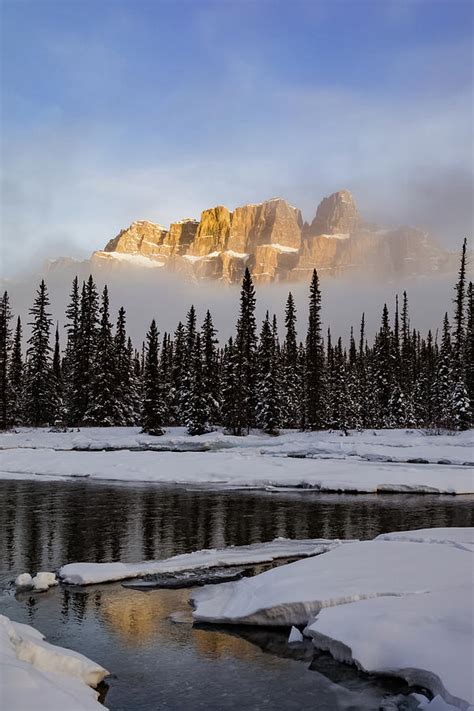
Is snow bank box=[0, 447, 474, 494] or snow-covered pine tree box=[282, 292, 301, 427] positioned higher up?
snow-covered pine tree box=[282, 292, 301, 427]

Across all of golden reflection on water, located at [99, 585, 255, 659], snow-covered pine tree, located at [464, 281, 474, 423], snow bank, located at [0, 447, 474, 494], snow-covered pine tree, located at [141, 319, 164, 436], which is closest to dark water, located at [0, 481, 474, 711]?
golden reflection on water, located at [99, 585, 255, 659]

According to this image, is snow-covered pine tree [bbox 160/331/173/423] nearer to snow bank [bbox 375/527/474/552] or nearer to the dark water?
the dark water

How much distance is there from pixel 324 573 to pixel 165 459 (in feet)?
75.0

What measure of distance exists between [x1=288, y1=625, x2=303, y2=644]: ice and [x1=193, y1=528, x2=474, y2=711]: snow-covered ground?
242mm

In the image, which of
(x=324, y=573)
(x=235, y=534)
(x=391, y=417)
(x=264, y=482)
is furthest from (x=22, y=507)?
(x=391, y=417)

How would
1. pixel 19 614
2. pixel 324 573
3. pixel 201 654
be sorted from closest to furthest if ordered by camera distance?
1. pixel 201 654
2. pixel 19 614
3. pixel 324 573

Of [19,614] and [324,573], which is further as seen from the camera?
[324,573]

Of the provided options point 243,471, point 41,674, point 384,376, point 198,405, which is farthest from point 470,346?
point 41,674

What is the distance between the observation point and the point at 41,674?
711 centimetres

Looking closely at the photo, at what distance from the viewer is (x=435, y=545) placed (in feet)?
43.7

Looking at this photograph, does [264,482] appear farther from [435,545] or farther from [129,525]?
[435,545]

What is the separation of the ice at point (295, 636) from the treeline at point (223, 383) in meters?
43.7

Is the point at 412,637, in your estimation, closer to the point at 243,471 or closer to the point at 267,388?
the point at 243,471

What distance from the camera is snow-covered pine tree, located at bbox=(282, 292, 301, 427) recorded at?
74000mm
